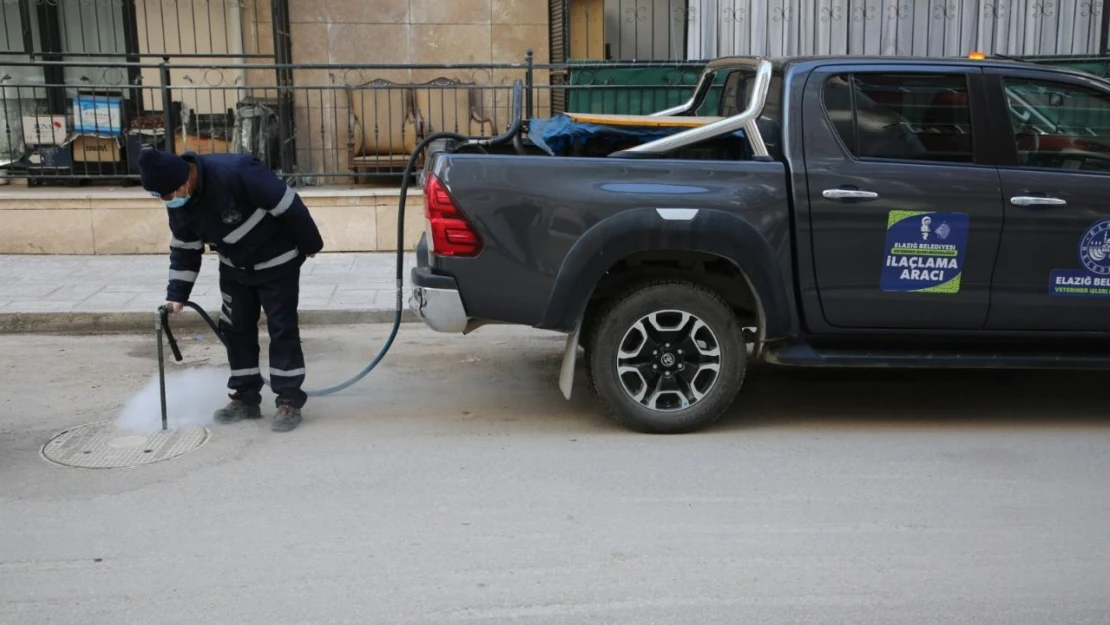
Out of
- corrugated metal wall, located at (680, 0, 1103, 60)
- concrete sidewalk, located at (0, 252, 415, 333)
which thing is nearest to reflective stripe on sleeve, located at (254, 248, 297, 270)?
concrete sidewalk, located at (0, 252, 415, 333)

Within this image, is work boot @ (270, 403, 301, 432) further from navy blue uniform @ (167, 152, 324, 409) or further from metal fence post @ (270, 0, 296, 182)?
metal fence post @ (270, 0, 296, 182)

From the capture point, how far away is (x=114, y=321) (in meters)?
7.95

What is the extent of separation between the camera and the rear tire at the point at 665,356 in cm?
540

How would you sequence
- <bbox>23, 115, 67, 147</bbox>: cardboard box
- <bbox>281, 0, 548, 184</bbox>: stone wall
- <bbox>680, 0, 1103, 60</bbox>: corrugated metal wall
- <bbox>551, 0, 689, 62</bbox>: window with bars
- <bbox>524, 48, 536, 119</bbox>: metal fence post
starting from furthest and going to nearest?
<bbox>281, 0, 548, 184</bbox>: stone wall → <bbox>551, 0, 689, 62</bbox>: window with bars → <bbox>23, 115, 67, 147</bbox>: cardboard box → <bbox>680, 0, 1103, 60</bbox>: corrugated metal wall → <bbox>524, 48, 536, 119</bbox>: metal fence post

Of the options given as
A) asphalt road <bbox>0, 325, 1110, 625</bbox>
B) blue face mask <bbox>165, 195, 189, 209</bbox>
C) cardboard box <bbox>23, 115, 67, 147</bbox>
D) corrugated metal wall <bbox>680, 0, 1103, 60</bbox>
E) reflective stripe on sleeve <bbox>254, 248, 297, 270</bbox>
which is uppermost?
corrugated metal wall <bbox>680, 0, 1103, 60</bbox>

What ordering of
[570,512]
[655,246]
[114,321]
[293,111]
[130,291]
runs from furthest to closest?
[293,111], [130,291], [114,321], [655,246], [570,512]

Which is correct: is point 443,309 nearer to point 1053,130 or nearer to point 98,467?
point 98,467

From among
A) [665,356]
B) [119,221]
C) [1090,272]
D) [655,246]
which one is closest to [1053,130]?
[1090,272]

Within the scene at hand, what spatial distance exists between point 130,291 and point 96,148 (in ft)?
11.0

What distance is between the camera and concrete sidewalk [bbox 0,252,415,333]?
313 inches

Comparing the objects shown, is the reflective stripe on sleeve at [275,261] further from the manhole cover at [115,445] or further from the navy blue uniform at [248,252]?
the manhole cover at [115,445]

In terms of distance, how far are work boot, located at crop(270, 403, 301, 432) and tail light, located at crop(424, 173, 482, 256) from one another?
1.21m

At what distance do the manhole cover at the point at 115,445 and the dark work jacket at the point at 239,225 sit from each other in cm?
70

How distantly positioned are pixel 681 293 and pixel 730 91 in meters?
1.67
